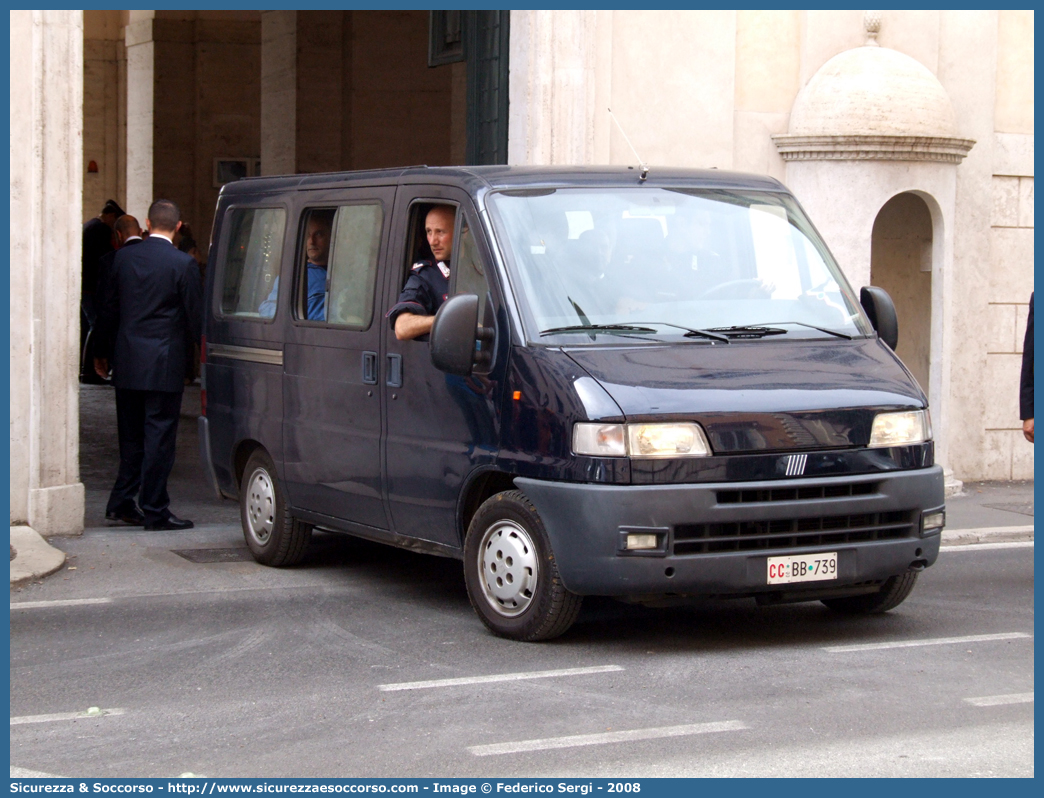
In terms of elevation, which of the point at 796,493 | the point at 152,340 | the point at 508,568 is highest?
the point at 152,340

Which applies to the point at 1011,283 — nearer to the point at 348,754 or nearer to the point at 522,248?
the point at 522,248

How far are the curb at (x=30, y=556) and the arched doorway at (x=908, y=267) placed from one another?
7.92 m

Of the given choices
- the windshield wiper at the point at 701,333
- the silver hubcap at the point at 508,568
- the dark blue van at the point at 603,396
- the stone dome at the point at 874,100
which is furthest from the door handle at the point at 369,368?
the stone dome at the point at 874,100

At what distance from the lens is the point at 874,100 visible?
1294 centimetres

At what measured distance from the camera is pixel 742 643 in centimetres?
731

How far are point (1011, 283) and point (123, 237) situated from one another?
785 centimetres

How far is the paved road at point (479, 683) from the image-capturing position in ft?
17.9

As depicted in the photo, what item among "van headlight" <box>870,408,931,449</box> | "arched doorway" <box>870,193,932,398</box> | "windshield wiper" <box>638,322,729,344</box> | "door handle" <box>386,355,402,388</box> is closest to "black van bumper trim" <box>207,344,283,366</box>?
"door handle" <box>386,355,402,388</box>

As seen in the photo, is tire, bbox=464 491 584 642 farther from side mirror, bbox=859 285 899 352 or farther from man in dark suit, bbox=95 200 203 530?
man in dark suit, bbox=95 200 203 530

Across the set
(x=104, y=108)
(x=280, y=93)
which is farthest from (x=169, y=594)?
(x=104, y=108)

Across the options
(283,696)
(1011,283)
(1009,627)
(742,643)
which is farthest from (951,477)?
(283,696)

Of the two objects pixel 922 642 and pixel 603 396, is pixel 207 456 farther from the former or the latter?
pixel 922 642

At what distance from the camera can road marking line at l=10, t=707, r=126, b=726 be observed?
599cm

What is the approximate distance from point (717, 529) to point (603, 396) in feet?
2.48
